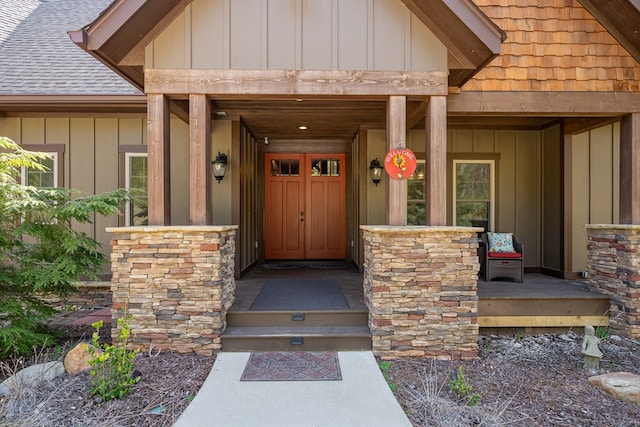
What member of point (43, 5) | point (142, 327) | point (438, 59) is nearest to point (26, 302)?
point (142, 327)

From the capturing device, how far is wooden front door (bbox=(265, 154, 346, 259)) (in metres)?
7.62

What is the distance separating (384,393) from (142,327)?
2349 mm

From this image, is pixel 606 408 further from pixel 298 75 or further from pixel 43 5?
pixel 43 5

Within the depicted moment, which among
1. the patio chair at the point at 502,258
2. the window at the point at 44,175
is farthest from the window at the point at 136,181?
the patio chair at the point at 502,258

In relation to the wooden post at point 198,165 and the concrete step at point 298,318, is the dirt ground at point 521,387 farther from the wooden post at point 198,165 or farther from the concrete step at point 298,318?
the wooden post at point 198,165

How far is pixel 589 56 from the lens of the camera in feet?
14.2

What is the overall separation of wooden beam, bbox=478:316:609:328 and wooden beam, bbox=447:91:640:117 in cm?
239

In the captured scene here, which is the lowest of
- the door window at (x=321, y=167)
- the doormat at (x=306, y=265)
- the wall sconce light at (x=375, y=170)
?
the doormat at (x=306, y=265)

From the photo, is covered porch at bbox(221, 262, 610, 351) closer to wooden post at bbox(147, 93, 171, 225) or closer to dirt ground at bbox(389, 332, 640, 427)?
dirt ground at bbox(389, 332, 640, 427)

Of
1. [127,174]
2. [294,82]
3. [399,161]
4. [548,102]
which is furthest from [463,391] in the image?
[127,174]

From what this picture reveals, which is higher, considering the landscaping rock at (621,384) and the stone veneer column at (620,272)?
the stone veneer column at (620,272)

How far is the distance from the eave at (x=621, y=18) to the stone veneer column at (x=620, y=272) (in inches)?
80.1

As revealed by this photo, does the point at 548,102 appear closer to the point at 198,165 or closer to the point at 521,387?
the point at 521,387

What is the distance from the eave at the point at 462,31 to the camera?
351 cm
